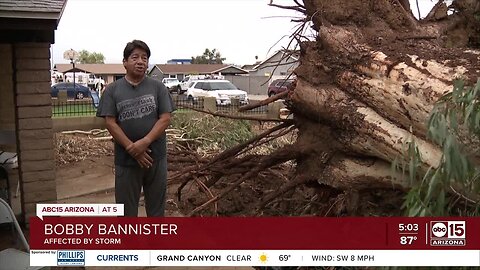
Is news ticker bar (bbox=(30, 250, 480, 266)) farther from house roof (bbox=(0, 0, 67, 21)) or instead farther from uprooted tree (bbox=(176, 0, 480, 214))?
house roof (bbox=(0, 0, 67, 21))

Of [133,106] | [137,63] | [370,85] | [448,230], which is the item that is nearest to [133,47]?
[137,63]

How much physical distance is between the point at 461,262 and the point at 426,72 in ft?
4.63

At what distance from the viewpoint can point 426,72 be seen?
3.77m

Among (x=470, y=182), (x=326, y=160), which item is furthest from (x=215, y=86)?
(x=470, y=182)

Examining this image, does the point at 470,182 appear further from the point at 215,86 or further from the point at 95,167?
the point at 215,86

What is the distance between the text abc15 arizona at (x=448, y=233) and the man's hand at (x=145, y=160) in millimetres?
2037

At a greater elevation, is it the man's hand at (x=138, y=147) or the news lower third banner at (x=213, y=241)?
the man's hand at (x=138, y=147)

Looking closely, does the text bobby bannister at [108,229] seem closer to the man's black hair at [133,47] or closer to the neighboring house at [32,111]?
the man's black hair at [133,47]

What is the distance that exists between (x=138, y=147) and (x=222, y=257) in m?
1.09

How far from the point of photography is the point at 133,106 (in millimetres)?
3926

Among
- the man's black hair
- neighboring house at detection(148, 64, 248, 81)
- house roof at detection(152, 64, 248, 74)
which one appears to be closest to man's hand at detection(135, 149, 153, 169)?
the man's black hair

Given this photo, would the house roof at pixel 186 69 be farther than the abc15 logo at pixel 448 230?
Yes

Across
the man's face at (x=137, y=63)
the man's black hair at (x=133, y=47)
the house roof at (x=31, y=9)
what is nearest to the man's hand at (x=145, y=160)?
the man's face at (x=137, y=63)

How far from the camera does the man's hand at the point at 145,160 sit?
391 centimetres
